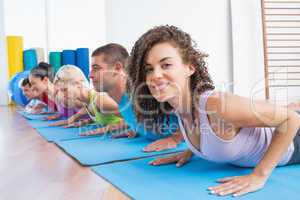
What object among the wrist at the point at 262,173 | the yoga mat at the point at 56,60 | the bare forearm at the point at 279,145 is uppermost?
the yoga mat at the point at 56,60

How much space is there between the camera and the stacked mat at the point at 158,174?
0.94 metres

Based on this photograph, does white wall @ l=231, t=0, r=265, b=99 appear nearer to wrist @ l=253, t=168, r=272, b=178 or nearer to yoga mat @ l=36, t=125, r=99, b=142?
yoga mat @ l=36, t=125, r=99, b=142

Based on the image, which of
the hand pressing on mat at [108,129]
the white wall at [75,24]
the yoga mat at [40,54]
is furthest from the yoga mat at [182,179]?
the yoga mat at [40,54]

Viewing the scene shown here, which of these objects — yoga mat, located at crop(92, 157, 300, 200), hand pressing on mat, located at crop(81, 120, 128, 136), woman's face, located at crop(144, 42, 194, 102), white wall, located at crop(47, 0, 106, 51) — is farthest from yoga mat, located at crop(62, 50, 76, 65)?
woman's face, located at crop(144, 42, 194, 102)

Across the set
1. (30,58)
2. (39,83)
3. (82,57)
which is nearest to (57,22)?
(30,58)

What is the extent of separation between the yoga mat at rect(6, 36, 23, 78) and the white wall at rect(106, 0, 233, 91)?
4.76 ft

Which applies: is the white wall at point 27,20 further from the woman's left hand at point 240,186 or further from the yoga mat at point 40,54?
the woman's left hand at point 240,186

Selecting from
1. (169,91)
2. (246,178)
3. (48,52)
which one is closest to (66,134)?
(169,91)

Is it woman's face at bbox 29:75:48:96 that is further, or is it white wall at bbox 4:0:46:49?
white wall at bbox 4:0:46:49

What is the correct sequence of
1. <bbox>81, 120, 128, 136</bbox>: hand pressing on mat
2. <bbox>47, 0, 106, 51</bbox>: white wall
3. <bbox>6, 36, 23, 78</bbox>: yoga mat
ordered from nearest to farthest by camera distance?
<bbox>81, 120, 128, 136</bbox>: hand pressing on mat → <bbox>47, 0, 106, 51</bbox>: white wall → <bbox>6, 36, 23, 78</bbox>: yoga mat

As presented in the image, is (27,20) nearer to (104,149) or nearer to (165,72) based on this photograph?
(104,149)

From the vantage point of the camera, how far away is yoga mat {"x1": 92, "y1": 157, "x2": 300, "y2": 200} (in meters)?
0.93

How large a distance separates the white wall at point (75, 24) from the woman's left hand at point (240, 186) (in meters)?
3.20

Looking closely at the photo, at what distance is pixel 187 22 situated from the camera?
12.0ft
